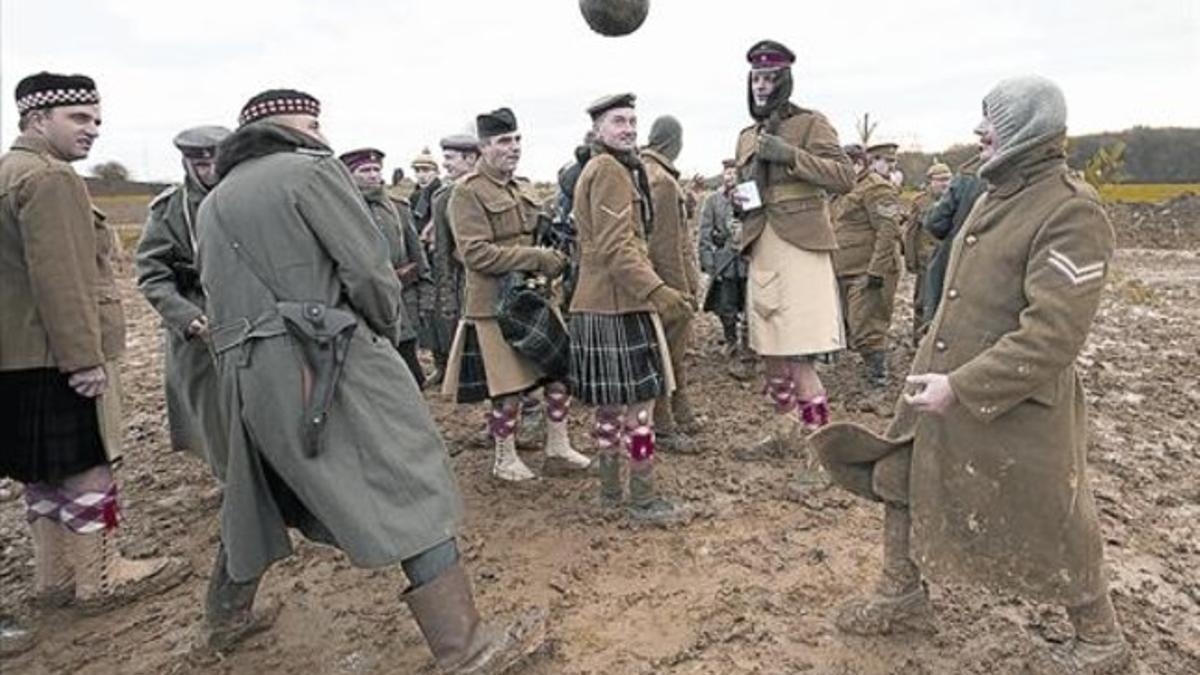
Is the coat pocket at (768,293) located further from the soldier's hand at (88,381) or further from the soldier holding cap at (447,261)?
the soldier's hand at (88,381)

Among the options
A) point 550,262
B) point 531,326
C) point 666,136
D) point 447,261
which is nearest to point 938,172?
point 666,136

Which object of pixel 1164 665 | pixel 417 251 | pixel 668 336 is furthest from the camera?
pixel 417 251

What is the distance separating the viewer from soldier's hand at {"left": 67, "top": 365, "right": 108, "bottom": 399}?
3.46 metres

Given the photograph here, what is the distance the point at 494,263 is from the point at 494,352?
18.1 inches

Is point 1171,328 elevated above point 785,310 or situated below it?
below

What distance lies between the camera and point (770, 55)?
175 inches

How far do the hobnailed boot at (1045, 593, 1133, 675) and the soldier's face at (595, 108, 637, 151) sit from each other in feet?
8.41

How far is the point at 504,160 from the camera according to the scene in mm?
4711

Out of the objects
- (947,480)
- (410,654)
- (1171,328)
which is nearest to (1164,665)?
(947,480)

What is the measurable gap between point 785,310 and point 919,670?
1.99 m

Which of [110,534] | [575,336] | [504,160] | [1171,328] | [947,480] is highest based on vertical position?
[504,160]

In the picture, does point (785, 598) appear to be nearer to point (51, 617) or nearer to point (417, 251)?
point (51, 617)

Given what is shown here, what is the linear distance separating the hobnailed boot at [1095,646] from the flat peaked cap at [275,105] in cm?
294

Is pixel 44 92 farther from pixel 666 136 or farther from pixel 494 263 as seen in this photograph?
pixel 666 136
